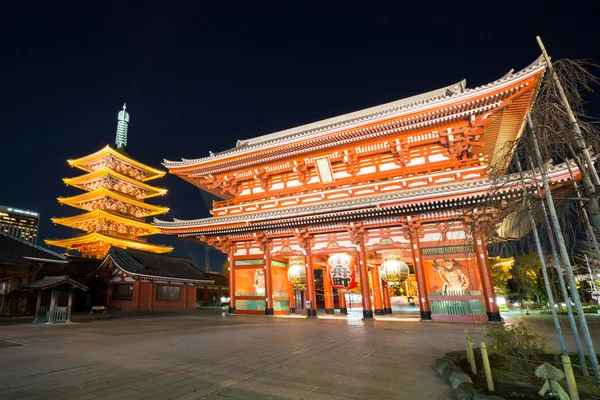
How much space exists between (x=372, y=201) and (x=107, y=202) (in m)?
34.3

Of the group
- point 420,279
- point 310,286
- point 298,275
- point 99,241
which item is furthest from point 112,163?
point 420,279

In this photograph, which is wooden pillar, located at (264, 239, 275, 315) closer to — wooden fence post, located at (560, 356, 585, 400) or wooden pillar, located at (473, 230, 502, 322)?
wooden pillar, located at (473, 230, 502, 322)

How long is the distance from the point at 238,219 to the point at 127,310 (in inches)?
573

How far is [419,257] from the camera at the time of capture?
47.9 ft

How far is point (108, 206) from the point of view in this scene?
3641cm

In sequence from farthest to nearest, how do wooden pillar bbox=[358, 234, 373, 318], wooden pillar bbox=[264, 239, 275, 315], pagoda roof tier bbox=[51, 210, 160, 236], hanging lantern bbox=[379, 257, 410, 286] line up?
pagoda roof tier bbox=[51, 210, 160, 236] → wooden pillar bbox=[264, 239, 275, 315] → wooden pillar bbox=[358, 234, 373, 318] → hanging lantern bbox=[379, 257, 410, 286]

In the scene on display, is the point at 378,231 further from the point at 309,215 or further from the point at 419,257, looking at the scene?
the point at 309,215

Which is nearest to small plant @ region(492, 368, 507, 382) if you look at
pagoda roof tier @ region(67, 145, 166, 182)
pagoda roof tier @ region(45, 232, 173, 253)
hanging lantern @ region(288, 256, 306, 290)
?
hanging lantern @ region(288, 256, 306, 290)

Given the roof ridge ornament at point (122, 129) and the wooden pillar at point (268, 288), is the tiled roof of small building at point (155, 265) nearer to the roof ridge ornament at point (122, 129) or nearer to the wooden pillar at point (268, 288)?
the wooden pillar at point (268, 288)

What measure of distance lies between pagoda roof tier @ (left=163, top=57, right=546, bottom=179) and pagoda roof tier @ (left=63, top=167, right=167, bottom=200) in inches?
843

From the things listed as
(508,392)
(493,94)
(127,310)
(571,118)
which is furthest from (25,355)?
(127,310)

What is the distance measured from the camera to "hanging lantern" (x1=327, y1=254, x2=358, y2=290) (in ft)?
51.1

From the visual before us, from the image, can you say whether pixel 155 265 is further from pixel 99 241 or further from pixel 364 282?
pixel 364 282

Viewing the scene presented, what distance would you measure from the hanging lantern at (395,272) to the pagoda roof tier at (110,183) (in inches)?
1355
